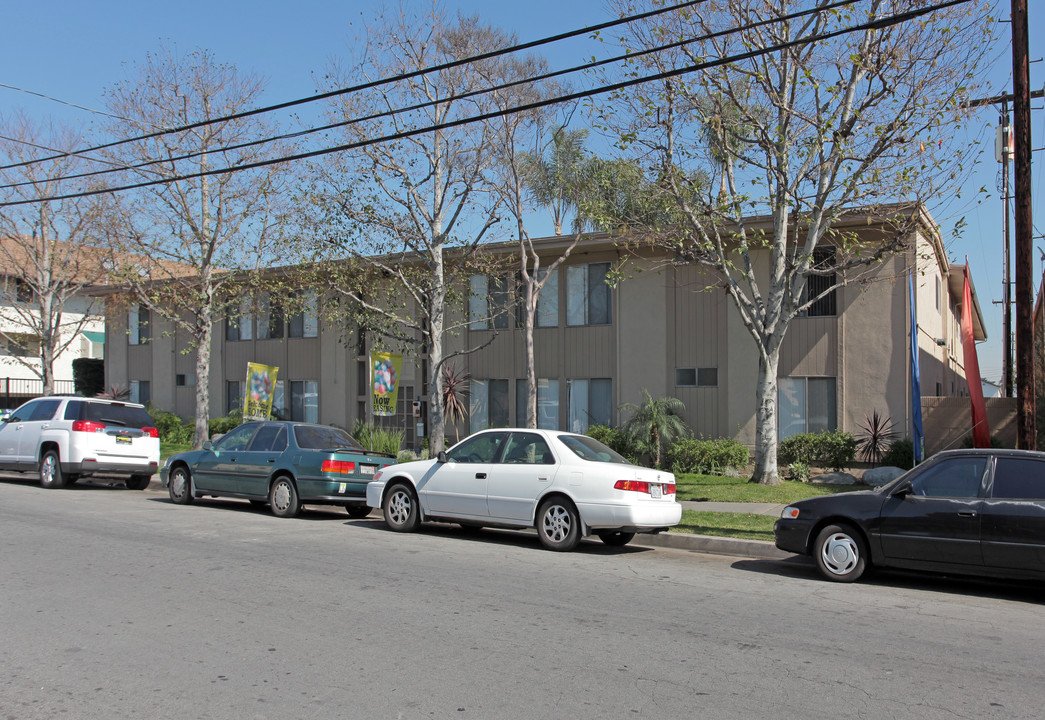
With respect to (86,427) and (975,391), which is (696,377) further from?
(86,427)

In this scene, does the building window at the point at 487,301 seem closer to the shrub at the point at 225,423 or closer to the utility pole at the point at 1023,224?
the shrub at the point at 225,423

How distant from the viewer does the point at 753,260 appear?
20609 millimetres

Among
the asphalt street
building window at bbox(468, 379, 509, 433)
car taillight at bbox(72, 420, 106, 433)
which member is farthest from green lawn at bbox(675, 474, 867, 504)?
car taillight at bbox(72, 420, 106, 433)

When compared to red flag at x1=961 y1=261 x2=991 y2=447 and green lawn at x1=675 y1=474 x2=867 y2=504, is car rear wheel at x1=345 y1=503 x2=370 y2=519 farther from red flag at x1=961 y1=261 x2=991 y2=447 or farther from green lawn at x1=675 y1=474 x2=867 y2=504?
red flag at x1=961 y1=261 x2=991 y2=447

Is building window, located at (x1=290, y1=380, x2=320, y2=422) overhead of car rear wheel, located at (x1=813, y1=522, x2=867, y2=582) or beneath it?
overhead

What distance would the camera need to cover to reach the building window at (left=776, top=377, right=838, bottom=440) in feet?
65.2

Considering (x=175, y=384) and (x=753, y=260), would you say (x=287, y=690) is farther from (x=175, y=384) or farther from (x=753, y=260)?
(x=175, y=384)

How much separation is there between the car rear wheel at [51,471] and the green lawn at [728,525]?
12.3 m

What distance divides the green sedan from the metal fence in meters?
29.7

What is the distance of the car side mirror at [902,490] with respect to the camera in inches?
355

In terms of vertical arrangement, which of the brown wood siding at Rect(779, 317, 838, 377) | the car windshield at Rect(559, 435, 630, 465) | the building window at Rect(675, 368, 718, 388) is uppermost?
the brown wood siding at Rect(779, 317, 838, 377)

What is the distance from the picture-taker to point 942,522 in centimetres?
863

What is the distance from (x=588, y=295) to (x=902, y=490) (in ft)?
47.2

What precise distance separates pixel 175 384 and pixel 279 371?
5605 mm
